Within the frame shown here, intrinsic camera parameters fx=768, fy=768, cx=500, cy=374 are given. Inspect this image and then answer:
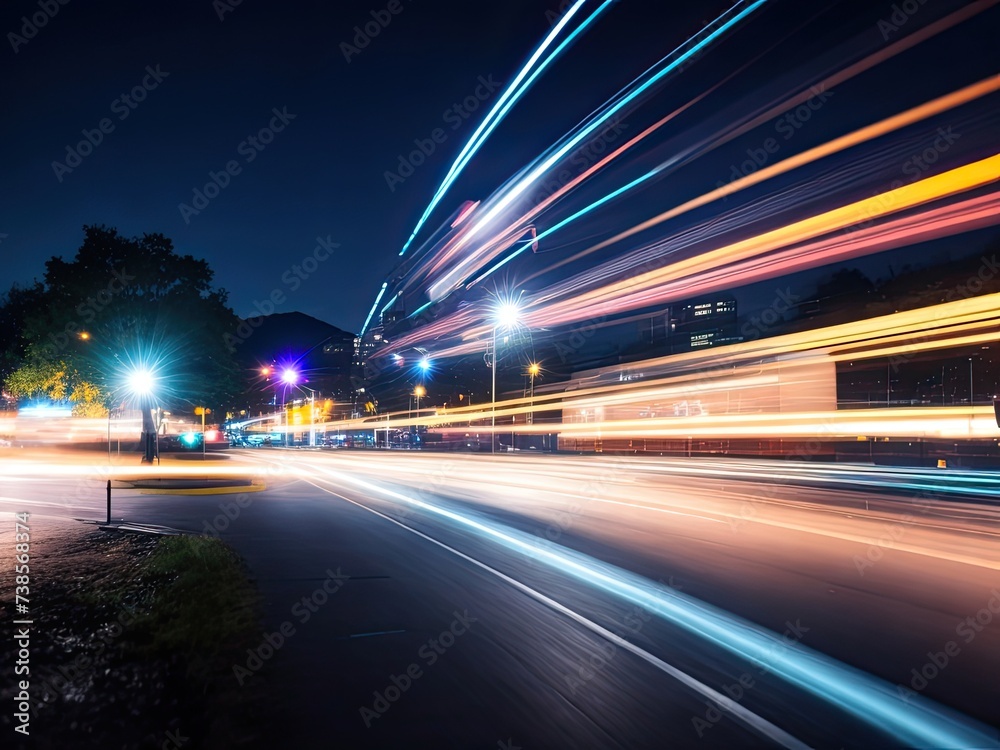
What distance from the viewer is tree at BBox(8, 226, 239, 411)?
129ft

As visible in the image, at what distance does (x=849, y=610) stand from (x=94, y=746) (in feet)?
22.4

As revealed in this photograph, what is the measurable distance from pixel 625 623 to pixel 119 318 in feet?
126

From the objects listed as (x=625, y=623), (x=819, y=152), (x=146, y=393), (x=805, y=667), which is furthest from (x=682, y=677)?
(x=146, y=393)

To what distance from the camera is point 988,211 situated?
Answer: 56.2ft

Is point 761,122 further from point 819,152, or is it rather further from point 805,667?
point 805,667

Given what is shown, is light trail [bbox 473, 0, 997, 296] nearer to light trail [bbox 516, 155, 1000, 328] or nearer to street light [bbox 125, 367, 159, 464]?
light trail [bbox 516, 155, 1000, 328]

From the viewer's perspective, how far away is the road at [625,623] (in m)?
4.81

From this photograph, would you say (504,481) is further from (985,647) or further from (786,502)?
(985,647)

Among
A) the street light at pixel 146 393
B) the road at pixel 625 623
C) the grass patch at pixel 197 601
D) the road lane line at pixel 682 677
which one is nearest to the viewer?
the road lane line at pixel 682 677

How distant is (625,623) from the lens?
24.0 ft

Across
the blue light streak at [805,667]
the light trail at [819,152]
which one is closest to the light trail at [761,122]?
the light trail at [819,152]

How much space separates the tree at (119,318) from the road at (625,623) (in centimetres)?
2400

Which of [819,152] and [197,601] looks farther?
[819,152]

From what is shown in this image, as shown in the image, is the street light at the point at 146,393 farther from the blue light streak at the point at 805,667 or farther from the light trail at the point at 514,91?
the blue light streak at the point at 805,667
